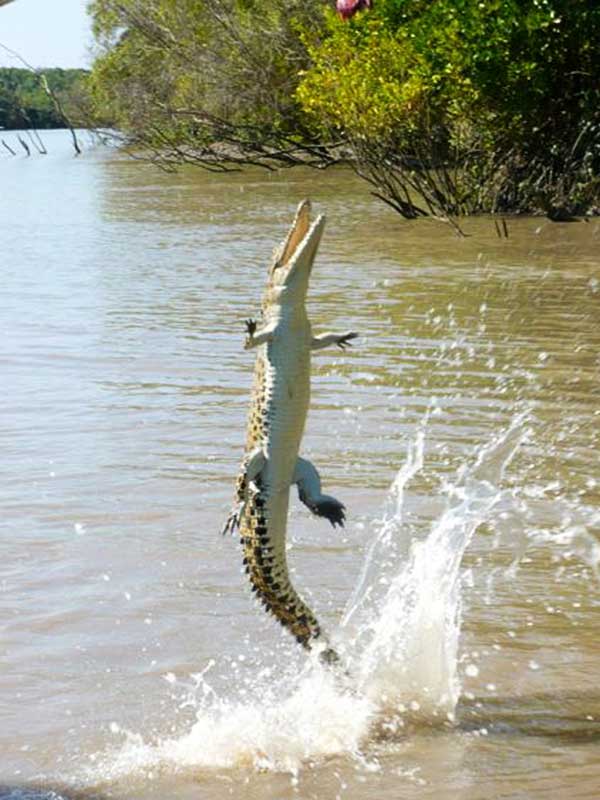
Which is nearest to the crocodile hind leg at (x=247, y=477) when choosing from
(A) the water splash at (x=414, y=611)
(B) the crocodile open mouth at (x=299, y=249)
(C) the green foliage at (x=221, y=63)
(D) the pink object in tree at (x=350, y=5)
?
(B) the crocodile open mouth at (x=299, y=249)

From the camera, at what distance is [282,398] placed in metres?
4.46

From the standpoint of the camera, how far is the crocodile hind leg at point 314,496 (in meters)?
4.45

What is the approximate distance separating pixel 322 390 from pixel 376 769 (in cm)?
541

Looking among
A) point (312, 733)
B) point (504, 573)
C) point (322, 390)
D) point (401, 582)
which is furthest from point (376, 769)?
point (322, 390)

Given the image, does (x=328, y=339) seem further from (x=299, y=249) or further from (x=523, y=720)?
(x=523, y=720)

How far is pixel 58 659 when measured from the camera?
5770 millimetres

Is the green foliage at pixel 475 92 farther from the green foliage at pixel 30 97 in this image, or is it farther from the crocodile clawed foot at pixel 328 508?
the green foliage at pixel 30 97

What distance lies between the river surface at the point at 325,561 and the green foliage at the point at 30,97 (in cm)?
9190

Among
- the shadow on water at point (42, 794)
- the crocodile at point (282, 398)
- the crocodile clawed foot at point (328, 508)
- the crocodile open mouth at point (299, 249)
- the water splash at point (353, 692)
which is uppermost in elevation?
the crocodile open mouth at point (299, 249)

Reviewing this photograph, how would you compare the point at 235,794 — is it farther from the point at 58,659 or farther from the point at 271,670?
the point at 58,659

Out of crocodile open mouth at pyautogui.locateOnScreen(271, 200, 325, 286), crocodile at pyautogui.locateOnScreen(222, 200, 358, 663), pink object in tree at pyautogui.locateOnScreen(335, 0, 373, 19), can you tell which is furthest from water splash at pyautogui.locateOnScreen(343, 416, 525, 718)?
pink object in tree at pyautogui.locateOnScreen(335, 0, 373, 19)

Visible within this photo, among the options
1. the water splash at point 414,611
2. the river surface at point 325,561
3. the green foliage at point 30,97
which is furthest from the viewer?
the green foliage at point 30,97

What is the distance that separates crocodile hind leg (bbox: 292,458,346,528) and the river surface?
3.11ft

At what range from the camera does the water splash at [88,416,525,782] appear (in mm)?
4988
